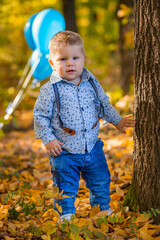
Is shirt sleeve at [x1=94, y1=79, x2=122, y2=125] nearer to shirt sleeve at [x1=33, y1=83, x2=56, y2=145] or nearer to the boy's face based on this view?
the boy's face

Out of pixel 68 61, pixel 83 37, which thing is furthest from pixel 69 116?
pixel 83 37

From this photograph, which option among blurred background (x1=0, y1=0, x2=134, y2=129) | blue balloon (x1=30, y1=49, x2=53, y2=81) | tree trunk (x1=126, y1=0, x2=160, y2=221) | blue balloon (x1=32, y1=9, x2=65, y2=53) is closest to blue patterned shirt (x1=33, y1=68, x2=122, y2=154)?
tree trunk (x1=126, y1=0, x2=160, y2=221)

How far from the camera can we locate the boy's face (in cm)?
226

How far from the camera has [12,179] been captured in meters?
3.65

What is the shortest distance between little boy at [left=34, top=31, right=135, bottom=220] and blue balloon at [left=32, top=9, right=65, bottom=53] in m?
2.03

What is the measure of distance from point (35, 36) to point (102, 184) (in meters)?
2.87

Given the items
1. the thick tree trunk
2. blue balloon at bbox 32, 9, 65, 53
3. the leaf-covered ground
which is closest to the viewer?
the leaf-covered ground

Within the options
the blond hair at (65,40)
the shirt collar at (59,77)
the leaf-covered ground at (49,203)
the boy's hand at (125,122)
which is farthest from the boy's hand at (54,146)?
the blond hair at (65,40)

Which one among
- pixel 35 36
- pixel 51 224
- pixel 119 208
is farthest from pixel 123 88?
pixel 51 224

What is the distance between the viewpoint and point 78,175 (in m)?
2.45

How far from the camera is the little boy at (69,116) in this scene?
2266 mm

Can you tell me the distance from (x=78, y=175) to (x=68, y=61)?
940 mm

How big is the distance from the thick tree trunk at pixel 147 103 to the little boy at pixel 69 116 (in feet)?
0.53

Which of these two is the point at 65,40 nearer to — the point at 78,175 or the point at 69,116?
the point at 69,116
